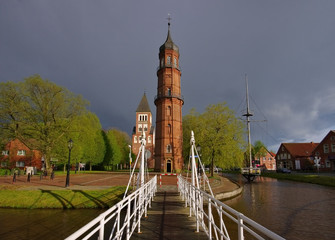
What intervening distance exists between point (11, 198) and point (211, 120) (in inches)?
1038

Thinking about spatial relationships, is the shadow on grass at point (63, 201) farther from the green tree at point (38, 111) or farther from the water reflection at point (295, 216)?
the green tree at point (38, 111)

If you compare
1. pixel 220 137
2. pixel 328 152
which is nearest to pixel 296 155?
pixel 328 152

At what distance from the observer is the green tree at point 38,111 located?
26.9 m

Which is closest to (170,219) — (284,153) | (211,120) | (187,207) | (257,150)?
(187,207)

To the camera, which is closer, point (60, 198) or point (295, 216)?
point (295, 216)

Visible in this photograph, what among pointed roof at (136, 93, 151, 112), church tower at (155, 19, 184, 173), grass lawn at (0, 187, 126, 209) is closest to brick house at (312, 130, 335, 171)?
church tower at (155, 19, 184, 173)

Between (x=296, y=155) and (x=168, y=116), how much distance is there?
42.7 meters

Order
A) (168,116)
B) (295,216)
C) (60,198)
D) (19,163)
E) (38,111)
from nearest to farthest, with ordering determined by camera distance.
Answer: (295,216)
(60,198)
(38,111)
(168,116)
(19,163)

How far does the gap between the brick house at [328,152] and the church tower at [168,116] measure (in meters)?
32.7

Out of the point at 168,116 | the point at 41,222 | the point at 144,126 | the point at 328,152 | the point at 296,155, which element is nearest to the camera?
the point at 41,222

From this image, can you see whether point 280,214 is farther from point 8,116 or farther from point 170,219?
point 8,116

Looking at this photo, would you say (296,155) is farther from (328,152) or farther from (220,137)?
(220,137)

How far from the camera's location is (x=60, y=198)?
14.9 meters

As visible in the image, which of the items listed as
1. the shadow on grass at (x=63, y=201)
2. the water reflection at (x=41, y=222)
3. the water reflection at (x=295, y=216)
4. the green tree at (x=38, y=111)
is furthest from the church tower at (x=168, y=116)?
the water reflection at (x=41, y=222)
